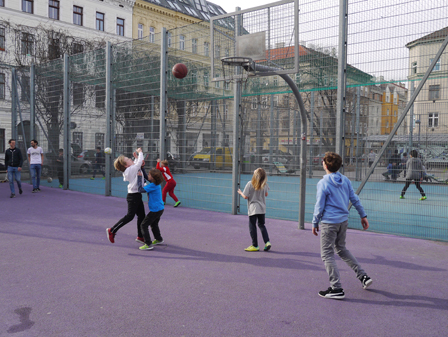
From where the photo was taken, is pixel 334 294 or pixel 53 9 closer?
pixel 334 294

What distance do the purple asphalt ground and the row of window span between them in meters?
29.6

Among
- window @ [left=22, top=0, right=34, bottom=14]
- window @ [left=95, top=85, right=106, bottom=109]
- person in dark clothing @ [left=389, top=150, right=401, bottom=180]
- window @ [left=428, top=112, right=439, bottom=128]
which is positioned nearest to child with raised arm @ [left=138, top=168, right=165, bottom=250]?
person in dark clothing @ [left=389, top=150, right=401, bottom=180]

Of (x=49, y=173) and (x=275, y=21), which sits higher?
(x=275, y=21)

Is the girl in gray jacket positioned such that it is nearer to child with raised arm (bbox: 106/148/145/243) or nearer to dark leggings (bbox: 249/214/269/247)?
dark leggings (bbox: 249/214/269/247)

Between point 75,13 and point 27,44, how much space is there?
10.2 m

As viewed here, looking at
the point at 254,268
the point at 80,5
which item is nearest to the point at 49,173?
the point at 254,268

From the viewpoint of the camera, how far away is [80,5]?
115ft

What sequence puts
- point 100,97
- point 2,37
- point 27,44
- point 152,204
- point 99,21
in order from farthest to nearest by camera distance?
point 99,21 → point 2,37 → point 27,44 → point 100,97 → point 152,204

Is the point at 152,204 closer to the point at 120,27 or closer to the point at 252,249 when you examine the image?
the point at 252,249

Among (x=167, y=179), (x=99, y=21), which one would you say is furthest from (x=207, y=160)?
(x=99, y=21)

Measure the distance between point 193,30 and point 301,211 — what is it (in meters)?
5.55

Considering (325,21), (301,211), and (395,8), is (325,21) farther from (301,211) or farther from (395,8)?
(301,211)

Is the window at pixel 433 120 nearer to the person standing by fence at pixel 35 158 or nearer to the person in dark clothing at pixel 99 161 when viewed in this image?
the person in dark clothing at pixel 99 161

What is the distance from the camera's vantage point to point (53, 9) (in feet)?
110
